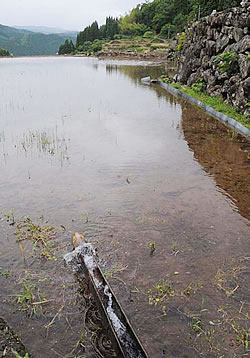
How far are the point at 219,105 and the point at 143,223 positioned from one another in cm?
825

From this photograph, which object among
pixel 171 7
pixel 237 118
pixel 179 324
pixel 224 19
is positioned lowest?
pixel 179 324

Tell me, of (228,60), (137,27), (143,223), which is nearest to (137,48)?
(137,27)

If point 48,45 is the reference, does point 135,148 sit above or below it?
below

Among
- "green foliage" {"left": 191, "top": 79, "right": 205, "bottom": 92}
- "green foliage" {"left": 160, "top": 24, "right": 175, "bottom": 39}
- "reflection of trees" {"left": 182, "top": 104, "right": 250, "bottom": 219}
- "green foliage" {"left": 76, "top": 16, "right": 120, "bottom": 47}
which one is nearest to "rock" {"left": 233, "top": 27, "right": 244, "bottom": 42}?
"green foliage" {"left": 191, "top": 79, "right": 205, "bottom": 92}

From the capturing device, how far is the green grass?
9688mm

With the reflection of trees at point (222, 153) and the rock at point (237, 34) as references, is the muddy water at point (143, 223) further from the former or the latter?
the rock at point (237, 34)

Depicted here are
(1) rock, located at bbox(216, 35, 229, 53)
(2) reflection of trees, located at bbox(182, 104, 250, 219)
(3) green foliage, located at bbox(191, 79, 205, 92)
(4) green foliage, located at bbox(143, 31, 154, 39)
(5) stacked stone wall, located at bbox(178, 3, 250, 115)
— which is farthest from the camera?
(4) green foliage, located at bbox(143, 31, 154, 39)

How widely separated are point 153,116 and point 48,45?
5630 inches

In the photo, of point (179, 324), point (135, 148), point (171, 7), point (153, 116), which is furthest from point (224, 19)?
point (171, 7)

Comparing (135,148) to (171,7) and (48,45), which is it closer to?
(171,7)

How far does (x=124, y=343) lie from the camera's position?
2.59 meters

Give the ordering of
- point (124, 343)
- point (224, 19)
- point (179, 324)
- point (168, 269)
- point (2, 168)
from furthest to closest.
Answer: point (224, 19)
point (2, 168)
point (168, 269)
point (179, 324)
point (124, 343)

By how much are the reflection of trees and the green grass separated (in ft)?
1.59

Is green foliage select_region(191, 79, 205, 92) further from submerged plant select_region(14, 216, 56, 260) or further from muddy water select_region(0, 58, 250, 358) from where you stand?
submerged plant select_region(14, 216, 56, 260)
